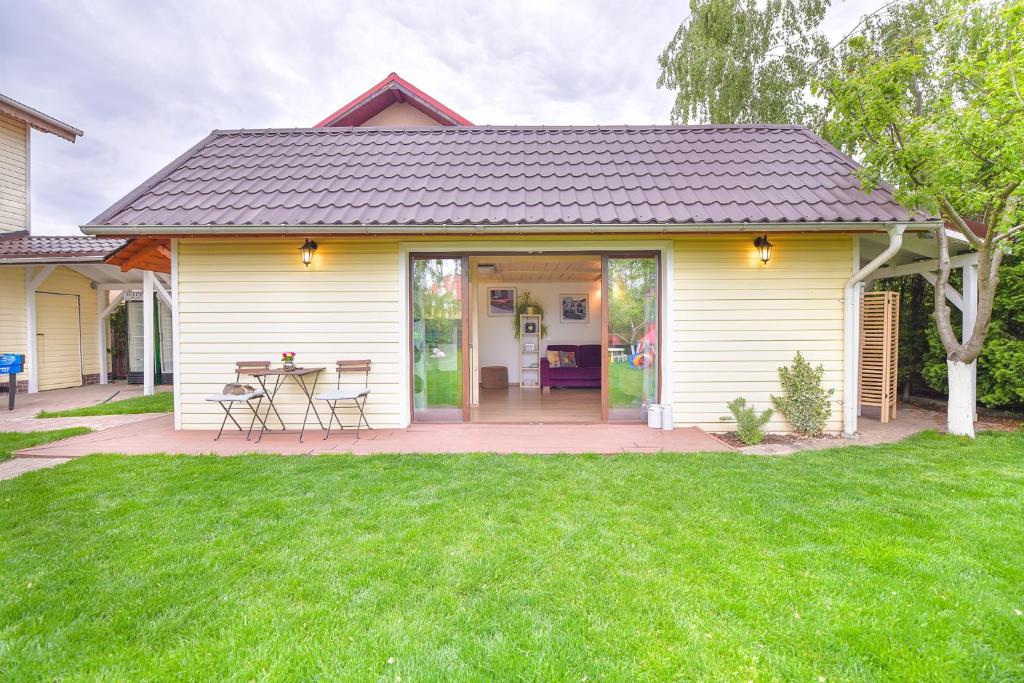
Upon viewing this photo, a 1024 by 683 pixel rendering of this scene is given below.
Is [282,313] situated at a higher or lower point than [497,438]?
higher

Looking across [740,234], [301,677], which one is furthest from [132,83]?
[301,677]

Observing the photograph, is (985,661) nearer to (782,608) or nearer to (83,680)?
(782,608)

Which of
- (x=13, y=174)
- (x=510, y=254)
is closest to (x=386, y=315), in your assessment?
(x=510, y=254)

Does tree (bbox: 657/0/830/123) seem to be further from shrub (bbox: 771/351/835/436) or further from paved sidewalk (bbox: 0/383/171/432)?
paved sidewalk (bbox: 0/383/171/432)

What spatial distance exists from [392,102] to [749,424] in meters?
8.07

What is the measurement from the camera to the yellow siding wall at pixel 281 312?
5414 mm

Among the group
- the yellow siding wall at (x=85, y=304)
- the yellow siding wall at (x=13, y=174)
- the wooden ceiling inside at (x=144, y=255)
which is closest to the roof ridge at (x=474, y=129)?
the wooden ceiling inside at (x=144, y=255)

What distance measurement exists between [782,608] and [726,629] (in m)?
0.32

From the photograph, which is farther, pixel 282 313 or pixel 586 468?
pixel 282 313

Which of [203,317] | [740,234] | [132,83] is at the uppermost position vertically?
[132,83]

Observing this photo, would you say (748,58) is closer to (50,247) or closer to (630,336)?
(630,336)

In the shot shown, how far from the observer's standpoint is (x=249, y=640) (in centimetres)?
179

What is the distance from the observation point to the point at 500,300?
11133mm

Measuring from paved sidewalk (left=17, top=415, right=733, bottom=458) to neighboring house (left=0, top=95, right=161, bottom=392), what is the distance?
16.9 ft
